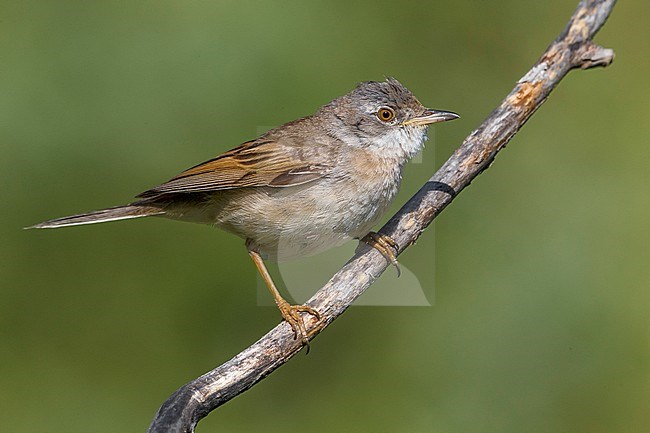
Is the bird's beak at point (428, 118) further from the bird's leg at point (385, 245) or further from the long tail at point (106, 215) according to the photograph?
the long tail at point (106, 215)

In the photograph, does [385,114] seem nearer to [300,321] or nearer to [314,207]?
[314,207]

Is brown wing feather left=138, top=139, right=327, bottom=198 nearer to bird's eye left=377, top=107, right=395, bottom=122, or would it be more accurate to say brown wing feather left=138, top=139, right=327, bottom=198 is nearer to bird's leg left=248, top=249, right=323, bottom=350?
bird's eye left=377, top=107, right=395, bottom=122

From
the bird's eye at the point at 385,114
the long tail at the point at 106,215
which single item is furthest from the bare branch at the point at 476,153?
the long tail at the point at 106,215

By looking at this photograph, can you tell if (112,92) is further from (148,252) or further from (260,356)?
(260,356)

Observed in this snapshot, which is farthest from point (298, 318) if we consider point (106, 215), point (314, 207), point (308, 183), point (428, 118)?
point (428, 118)

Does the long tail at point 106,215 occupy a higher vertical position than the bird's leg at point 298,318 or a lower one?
higher

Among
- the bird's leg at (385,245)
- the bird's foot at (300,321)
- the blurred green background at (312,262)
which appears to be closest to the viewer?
the bird's foot at (300,321)

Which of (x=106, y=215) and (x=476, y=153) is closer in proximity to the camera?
(x=476, y=153)
